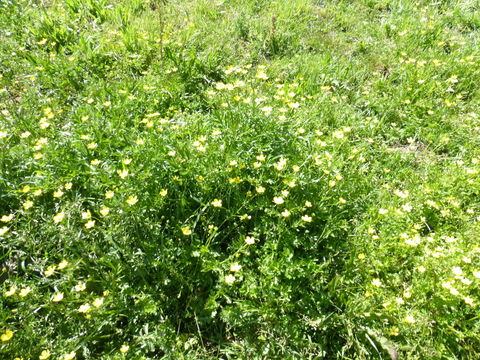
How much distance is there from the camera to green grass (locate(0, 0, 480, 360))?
2061 mm

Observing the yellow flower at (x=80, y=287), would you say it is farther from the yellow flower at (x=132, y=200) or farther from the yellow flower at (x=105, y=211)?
the yellow flower at (x=132, y=200)

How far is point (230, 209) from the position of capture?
245 cm

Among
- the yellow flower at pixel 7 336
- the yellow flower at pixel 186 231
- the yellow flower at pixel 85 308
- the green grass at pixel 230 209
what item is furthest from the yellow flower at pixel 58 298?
the yellow flower at pixel 186 231

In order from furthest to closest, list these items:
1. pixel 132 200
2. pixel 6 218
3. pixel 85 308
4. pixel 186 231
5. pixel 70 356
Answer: pixel 6 218
pixel 186 231
pixel 132 200
pixel 85 308
pixel 70 356

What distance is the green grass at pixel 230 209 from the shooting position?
81.1 inches

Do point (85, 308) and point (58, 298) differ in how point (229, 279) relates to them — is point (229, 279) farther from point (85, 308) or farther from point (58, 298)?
point (58, 298)

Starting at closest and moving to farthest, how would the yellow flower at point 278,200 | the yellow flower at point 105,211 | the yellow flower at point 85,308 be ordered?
the yellow flower at point 85,308, the yellow flower at point 105,211, the yellow flower at point 278,200

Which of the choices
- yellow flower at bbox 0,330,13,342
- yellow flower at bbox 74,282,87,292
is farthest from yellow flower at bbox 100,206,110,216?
yellow flower at bbox 0,330,13,342


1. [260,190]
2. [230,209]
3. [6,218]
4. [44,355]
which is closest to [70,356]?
[44,355]

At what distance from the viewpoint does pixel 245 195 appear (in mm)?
2520

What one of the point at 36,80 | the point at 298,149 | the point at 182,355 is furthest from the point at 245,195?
the point at 36,80

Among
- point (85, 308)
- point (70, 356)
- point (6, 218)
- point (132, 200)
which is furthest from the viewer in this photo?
point (6, 218)

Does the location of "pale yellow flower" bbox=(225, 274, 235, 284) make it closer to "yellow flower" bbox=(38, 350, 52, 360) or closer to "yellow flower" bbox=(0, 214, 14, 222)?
"yellow flower" bbox=(38, 350, 52, 360)

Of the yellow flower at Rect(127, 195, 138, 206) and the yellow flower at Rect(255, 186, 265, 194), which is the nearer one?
the yellow flower at Rect(127, 195, 138, 206)
